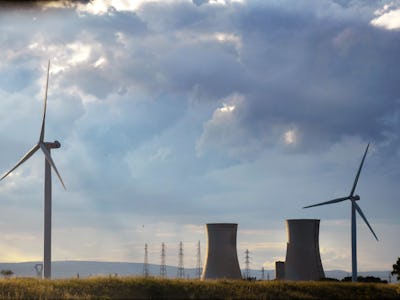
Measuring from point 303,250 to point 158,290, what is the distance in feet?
121

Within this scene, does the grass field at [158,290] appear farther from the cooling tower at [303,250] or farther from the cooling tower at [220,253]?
the cooling tower at [303,250]

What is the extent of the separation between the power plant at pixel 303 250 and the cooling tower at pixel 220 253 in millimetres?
8007

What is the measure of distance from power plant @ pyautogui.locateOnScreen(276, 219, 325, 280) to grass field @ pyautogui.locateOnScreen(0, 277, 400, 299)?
910 inches

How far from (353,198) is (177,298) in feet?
159

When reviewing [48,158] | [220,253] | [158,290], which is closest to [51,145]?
[48,158]

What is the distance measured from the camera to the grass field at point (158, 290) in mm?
49000

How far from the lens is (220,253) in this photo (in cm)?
8094

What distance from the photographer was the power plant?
83688 mm

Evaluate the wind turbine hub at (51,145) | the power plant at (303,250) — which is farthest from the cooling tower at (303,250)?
the wind turbine hub at (51,145)

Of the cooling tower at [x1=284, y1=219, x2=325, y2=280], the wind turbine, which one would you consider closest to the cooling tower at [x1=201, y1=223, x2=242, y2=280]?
the cooling tower at [x1=284, y1=219, x2=325, y2=280]

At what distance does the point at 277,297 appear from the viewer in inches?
2103

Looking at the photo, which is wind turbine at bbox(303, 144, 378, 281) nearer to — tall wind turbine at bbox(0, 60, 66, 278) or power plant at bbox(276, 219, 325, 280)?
power plant at bbox(276, 219, 325, 280)

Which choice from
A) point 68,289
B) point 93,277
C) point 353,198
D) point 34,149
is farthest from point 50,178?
point 353,198

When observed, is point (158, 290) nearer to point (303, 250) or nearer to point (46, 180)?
point (46, 180)
